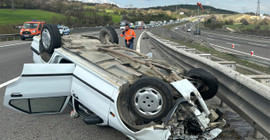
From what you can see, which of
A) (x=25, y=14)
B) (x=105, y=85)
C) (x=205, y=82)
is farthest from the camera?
(x=25, y=14)

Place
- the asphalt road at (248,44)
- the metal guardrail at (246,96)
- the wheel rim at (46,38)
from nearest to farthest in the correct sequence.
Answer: the metal guardrail at (246,96) → the wheel rim at (46,38) → the asphalt road at (248,44)

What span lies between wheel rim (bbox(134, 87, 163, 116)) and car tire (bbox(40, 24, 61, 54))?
2563mm

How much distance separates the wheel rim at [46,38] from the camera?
16.5 ft

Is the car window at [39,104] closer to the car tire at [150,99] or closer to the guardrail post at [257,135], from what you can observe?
the car tire at [150,99]

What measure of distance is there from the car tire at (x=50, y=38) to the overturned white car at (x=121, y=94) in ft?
1.68

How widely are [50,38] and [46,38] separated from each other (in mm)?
245

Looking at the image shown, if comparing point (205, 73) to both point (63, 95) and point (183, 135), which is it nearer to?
point (183, 135)

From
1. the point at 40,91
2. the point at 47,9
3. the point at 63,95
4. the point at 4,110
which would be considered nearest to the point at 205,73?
the point at 63,95

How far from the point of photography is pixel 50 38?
4918 mm

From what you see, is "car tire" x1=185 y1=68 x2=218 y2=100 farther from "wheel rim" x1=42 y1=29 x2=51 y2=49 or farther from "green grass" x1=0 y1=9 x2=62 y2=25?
"green grass" x1=0 y1=9 x2=62 y2=25

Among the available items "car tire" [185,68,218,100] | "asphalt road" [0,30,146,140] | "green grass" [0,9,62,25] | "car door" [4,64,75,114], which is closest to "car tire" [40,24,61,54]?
"car door" [4,64,75,114]

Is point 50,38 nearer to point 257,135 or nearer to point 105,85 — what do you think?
point 105,85

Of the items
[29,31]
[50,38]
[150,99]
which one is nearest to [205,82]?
[150,99]

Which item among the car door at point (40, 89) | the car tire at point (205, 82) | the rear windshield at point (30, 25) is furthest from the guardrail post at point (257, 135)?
the rear windshield at point (30, 25)
